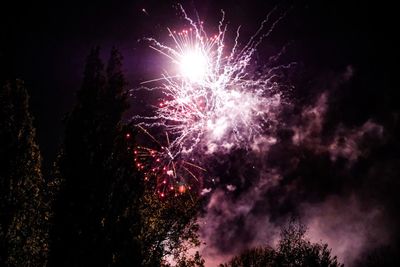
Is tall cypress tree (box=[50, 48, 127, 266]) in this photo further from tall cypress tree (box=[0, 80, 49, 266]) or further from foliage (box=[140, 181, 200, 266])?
foliage (box=[140, 181, 200, 266])

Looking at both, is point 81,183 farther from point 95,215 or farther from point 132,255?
point 132,255

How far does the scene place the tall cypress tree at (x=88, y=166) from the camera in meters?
14.0

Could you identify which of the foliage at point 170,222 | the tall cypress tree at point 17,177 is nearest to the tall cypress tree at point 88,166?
the tall cypress tree at point 17,177

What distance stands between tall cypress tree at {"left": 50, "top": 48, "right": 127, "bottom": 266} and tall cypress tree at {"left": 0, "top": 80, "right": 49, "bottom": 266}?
379 cm

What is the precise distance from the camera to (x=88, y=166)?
1452 cm

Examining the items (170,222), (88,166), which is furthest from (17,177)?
(170,222)

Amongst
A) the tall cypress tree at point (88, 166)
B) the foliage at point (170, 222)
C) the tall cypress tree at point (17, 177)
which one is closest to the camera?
the tall cypress tree at point (88, 166)

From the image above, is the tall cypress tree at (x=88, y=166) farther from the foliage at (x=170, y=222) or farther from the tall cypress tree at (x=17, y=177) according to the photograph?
the foliage at (x=170, y=222)

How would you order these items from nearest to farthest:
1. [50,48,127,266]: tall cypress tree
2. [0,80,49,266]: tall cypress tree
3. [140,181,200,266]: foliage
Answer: [50,48,127,266]: tall cypress tree < [0,80,49,266]: tall cypress tree < [140,181,200,266]: foliage

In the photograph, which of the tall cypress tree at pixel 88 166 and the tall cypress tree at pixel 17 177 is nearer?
the tall cypress tree at pixel 88 166

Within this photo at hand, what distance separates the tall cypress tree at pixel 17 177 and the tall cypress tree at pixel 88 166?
379 centimetres

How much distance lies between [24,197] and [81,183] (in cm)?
539

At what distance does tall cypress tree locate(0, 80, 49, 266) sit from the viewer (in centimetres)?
1720

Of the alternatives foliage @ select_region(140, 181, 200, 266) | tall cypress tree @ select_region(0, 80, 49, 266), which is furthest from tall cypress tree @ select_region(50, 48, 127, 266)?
foliage @ select_region(140, 181, 200, 266)
